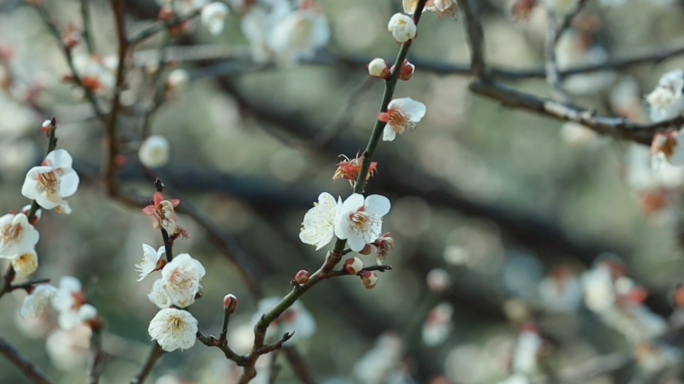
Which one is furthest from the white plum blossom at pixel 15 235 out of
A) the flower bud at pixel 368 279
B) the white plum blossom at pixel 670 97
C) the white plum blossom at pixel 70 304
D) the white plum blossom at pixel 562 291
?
the white plum blossom at pixel 562 291

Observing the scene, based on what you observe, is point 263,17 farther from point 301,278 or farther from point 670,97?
point 301,278

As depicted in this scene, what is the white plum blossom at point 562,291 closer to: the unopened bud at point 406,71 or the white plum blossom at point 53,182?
the unopened bud at point 406,71

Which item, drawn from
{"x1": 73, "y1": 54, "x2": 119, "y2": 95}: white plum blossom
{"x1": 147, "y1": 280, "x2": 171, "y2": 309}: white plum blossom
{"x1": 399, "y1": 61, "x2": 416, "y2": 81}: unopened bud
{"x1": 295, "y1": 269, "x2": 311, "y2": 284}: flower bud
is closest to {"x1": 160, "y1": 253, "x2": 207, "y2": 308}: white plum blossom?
{"x1": 147, "y1": 280, "x2": 171, "y2": 309}: white plum blossom

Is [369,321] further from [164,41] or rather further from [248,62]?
[164,41]

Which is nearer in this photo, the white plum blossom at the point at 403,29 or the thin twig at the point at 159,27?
the white plum blossom at the point at 403,29

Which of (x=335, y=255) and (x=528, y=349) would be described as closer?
(x=335, y=255)

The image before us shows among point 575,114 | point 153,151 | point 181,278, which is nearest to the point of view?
point 181,278

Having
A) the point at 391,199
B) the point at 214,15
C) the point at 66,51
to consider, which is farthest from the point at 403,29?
the point at 391,199

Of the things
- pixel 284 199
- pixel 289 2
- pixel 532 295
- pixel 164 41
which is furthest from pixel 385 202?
pixel 532 295
